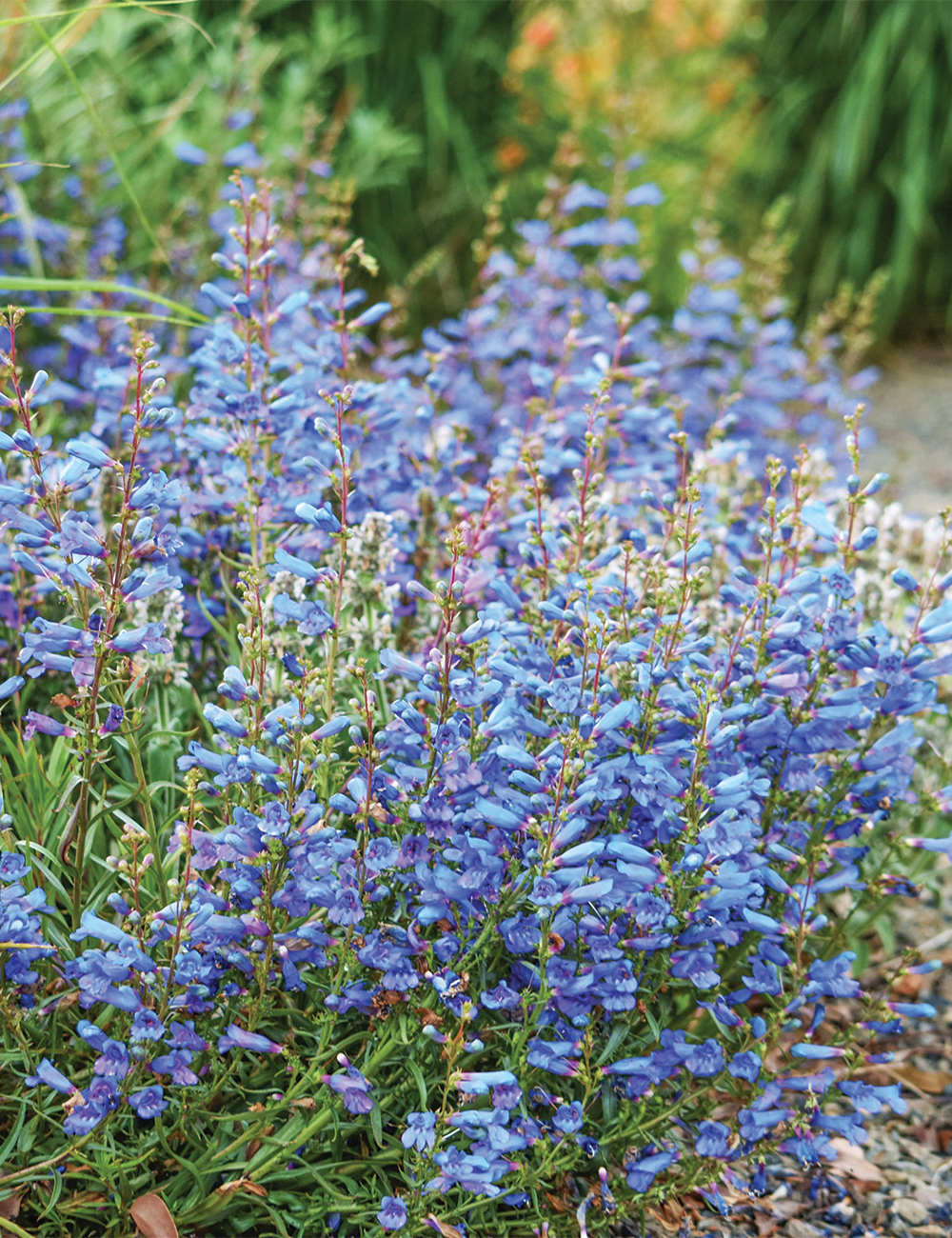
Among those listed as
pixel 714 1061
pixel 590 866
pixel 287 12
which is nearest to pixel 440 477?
pixel 590 866

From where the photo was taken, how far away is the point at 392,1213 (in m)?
1.79

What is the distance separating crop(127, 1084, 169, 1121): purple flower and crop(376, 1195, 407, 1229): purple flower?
38cm

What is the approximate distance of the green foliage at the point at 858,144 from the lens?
282 inches

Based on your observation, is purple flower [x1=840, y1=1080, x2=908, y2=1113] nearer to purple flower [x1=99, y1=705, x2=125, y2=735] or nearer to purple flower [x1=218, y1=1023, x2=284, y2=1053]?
purple flower [x1=218, y1=1023, x2=284, y2=1053]

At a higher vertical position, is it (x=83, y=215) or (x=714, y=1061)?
(x=83, y=215)

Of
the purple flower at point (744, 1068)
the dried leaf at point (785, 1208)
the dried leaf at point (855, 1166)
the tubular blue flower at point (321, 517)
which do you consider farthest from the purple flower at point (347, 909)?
the dried leaf at point (855, 1166)

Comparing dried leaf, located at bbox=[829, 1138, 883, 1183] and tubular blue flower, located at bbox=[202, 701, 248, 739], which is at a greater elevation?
tubular blue flower, located at bbox=[202, 701, 248, 739]

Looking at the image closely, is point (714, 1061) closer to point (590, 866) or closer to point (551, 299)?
point (590, 866)

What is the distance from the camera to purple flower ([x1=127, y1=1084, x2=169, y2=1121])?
1.76 meters

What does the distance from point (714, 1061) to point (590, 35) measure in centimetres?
957

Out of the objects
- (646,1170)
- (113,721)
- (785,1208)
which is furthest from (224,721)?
(785,1208)

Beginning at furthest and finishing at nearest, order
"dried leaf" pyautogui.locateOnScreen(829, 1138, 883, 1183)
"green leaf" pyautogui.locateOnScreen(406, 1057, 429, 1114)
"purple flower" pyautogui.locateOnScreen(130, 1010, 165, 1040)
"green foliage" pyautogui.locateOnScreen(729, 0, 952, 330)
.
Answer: "green foliage" pyautogui.locateOnScreen(729, 0, 952, 330) → "dried leaf" pyautogui.locateOnScreen(829, 1138, 883, 1183) → "green leaf" pyautogui.locateOnScreen(406, 1057, 429, 1114) → "purple flower" pyautogui.locateOnScreen(130, 1010, 165, 1040)

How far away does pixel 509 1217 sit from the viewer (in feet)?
6.80

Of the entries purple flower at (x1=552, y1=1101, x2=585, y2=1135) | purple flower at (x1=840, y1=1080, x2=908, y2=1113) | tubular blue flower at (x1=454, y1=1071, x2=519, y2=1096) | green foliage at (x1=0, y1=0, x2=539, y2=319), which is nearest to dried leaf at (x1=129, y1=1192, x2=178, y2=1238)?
tubular blue flower at (x1=454, y1=1071, x2=519, y2=1096)
